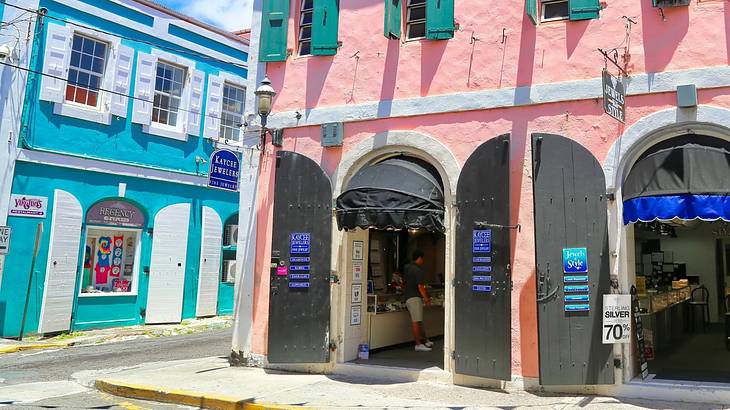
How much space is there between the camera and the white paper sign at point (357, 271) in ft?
31.9

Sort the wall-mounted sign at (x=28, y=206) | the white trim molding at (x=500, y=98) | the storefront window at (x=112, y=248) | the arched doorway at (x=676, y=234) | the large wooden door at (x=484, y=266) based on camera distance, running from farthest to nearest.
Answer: the storefront window at (x=112, y=248) < the wall-mounted sign at (x=28, y=206) < the large wooden door at (x=484, y=266) < the white trim molding at (x=500, y=98) < the arched doorway at (x=676, y=234)

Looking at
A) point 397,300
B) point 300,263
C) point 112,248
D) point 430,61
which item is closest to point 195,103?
point 112,248

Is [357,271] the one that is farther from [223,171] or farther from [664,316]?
[664,316]

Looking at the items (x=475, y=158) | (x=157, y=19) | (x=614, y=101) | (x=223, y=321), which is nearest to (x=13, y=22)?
(x=157, y=19)

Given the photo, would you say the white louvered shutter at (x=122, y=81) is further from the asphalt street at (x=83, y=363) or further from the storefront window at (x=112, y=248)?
the asphalt street at (x=83, y=363)

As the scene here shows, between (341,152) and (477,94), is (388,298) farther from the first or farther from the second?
(477,94)

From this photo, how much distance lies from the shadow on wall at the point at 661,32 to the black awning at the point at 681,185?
1.20 m

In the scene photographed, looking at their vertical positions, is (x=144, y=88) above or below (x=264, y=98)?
above

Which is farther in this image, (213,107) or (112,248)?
(213,107)

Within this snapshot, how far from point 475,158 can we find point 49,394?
6.69 meters

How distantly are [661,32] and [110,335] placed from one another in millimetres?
13114

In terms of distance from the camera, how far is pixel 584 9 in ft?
26.9

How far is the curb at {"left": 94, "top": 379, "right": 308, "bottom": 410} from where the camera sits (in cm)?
734

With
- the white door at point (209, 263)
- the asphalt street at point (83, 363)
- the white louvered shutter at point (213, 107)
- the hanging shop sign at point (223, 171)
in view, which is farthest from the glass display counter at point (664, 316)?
the white louvered shutter at point (213, 107)
